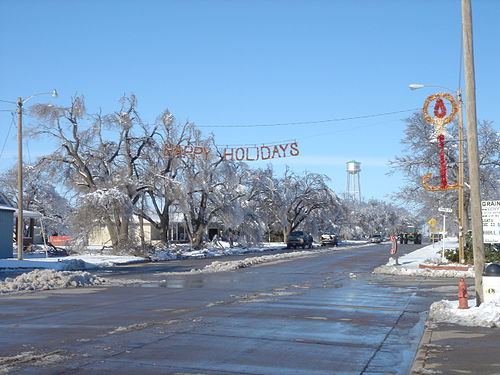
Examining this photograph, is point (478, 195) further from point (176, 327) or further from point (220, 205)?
point (220, 205)

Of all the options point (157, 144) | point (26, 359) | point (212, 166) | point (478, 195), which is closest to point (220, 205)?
point (212, 166)

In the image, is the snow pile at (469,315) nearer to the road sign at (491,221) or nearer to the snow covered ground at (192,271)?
the snow covered ground at (192,271)

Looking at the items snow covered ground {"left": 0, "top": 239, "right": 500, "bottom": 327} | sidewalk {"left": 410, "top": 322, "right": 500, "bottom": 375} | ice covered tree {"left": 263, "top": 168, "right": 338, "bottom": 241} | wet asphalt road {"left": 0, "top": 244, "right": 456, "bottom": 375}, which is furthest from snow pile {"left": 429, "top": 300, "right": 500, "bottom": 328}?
ice covered tree {"left": 263, "top": 168, "right": 338, "bottom": 241}

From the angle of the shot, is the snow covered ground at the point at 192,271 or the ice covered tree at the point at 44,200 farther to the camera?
the ice covered tree at the point at 44,200

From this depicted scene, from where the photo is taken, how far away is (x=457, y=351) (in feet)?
32.6

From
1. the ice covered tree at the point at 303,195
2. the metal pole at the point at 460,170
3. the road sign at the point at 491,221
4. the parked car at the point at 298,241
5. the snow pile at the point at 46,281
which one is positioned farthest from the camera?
the ice covered tree at the point at 303,195

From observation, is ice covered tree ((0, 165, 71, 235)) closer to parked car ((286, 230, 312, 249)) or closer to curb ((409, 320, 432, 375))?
parked car ((286, 230, 312, 249))

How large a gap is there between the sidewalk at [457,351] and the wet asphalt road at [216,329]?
279mm

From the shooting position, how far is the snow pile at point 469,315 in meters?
12.2

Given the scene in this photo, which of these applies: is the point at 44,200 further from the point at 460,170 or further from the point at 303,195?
the point at 460,170

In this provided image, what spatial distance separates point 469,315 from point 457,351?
298 cm

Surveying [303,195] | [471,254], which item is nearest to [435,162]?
[471,254]

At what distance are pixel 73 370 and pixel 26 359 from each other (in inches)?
42.0

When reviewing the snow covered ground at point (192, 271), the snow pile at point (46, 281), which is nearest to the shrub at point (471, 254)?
the snow covered ground at point (192, 271)
